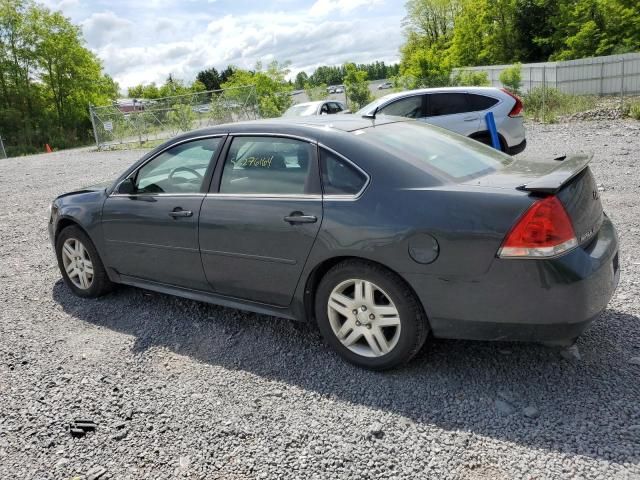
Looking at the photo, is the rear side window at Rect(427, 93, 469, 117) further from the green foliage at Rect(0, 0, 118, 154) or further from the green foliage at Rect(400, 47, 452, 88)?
the green foliage at Rect(0, 0, 118, 154)

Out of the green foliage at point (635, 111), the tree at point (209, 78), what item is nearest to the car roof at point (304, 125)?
the green foliage at point (635, 111)

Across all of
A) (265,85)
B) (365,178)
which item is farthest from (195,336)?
(265,85)

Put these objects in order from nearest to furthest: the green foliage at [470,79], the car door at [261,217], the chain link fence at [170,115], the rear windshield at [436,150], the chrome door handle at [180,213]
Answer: the rear windshield at [436,150]
the car door at [261,217]
the chrome door handle at [180,213]
the green foliage at [470,79]
the chain link fence at [170,115]

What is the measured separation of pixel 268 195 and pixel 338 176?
536mm

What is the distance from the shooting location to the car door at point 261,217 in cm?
344

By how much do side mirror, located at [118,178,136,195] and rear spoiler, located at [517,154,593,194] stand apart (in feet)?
10.0

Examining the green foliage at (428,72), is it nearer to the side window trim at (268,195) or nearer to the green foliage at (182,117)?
the green foliage at (182,117)

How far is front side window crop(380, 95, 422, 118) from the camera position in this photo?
10.4 metres

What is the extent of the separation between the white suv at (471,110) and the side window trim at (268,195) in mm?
5876

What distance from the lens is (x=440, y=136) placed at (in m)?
3.99

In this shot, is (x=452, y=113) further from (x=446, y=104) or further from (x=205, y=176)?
(x=205, y=176)

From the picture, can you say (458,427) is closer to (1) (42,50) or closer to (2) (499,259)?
(2) (499,259)

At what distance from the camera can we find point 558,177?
2.97m

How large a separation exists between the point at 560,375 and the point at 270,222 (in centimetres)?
200
